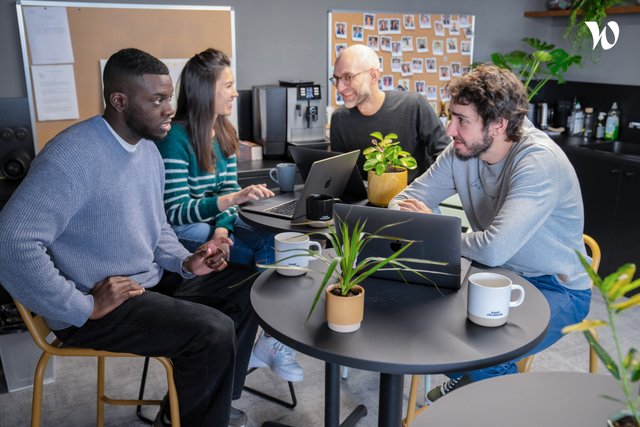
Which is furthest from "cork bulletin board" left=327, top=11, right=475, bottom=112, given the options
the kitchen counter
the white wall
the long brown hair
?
the long brown hair

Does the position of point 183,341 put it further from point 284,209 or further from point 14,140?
point 14,140

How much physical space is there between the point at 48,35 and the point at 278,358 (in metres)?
2.19

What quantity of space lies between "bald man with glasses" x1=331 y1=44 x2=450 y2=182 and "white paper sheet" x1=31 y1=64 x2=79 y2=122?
1504mm

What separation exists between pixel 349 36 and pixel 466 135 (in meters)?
2.27

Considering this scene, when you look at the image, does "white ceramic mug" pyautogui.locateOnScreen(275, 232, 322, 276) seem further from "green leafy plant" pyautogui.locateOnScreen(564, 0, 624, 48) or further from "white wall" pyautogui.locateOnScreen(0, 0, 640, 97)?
"green leafy plant" pyautogui.locateOnScreen(564, 0, 624, 48)

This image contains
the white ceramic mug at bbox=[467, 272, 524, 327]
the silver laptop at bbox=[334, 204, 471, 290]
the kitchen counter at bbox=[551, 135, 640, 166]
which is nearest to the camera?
the white ceramic mug at bbox=[467, 272, 524, 327]

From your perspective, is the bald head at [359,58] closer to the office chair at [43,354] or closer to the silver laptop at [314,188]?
the silver laptop at [314,188]

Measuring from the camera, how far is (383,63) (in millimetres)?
4242

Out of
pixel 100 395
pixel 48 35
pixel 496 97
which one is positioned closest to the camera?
pixel 496 97

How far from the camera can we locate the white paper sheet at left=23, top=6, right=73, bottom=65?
320 cm

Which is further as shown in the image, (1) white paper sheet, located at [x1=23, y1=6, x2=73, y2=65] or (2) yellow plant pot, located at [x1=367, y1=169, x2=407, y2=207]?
(1) white paper sheet, located at [x1=23, y1=6, x2=73, y2=65]

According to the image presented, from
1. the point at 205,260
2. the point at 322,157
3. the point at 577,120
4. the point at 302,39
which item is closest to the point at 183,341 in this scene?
the point at 205,260

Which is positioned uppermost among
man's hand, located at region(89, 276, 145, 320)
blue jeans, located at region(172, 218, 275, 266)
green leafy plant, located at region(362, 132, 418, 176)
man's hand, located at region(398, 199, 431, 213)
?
green leafy plant, located at region(362, 132, 418, 176)

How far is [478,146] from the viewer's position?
2010 mm
